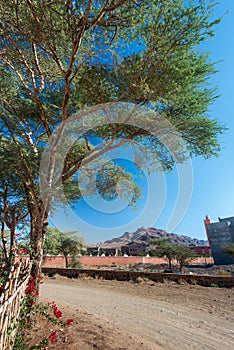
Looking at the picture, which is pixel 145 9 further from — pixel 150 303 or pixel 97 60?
pixel 150 303

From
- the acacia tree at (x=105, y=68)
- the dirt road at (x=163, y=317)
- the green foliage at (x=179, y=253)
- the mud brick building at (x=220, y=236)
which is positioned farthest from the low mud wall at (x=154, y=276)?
the mud brick building at (x=220, y=236)


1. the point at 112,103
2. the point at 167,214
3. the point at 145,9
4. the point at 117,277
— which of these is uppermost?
the point at 145,9

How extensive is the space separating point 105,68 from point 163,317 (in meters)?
6.01

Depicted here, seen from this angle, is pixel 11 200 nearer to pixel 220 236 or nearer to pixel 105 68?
pixel 105 68

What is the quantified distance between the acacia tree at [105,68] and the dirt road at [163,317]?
210 cm

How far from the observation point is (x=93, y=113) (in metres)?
5.62

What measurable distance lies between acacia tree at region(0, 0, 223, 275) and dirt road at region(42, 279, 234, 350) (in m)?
2.10

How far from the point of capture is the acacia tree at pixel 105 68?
4.21 meters

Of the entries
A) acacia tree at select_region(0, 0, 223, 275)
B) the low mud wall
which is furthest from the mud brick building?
acacia tree at select_region(0, 0, 223, 275)

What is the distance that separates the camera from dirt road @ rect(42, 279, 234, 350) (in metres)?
3.48

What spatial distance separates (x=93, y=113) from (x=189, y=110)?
7.73 ft

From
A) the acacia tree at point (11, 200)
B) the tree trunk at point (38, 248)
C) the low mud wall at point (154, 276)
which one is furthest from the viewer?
the low mud wall at point (154, 276)

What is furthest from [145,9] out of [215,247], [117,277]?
[215,247]

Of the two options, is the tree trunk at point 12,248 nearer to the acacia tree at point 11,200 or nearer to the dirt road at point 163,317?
the acacia tree at point 11,200
